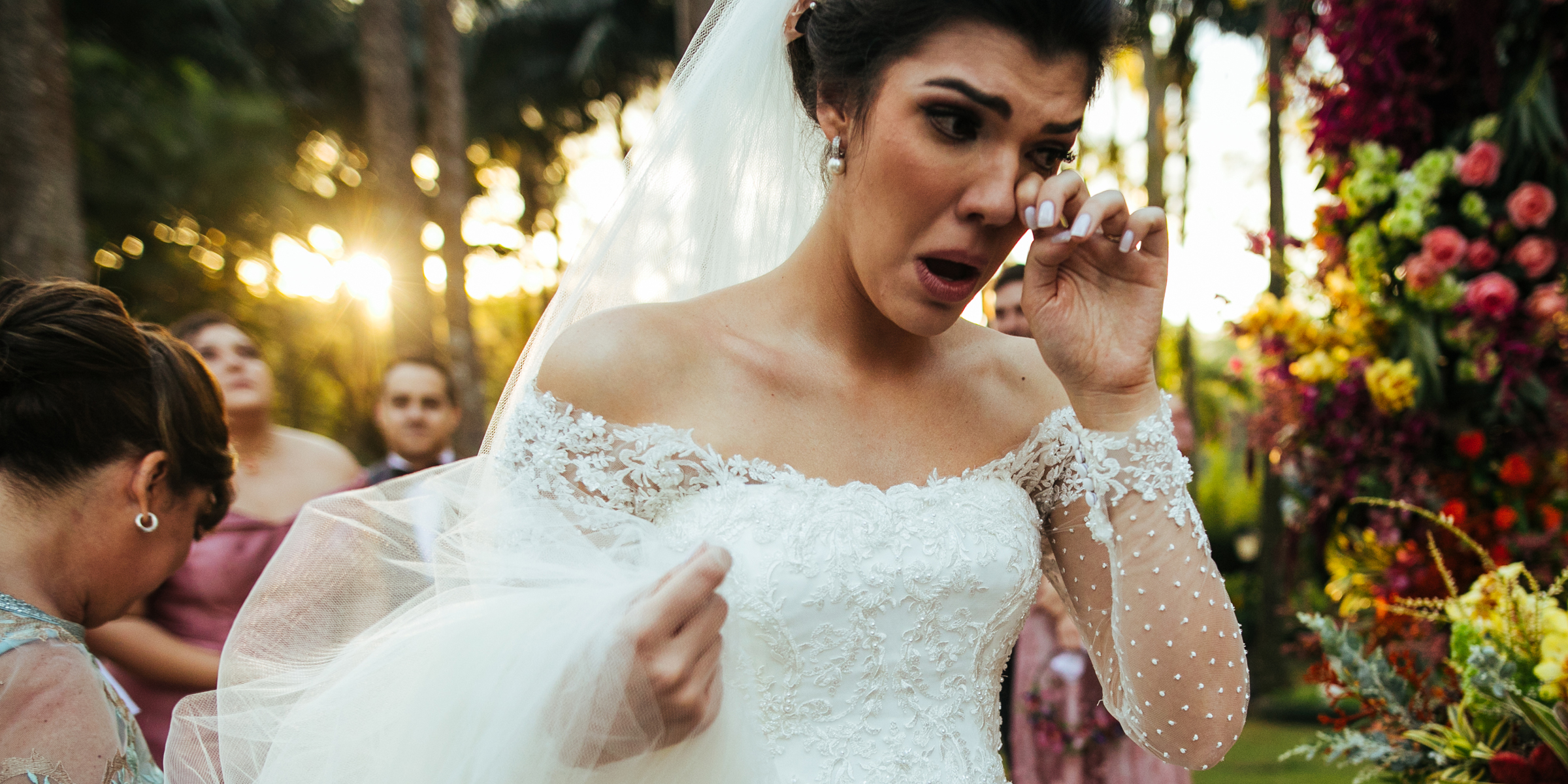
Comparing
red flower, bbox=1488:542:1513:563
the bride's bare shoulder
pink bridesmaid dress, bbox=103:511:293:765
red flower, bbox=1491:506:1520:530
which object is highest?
the bride's bare shoulder

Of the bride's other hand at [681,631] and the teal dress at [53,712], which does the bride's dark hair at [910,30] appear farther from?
the teal dress at [53,712]

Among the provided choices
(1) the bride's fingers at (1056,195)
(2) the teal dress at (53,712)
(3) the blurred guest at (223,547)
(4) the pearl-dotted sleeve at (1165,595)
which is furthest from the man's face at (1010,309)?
(2) the teal dress at (53,712)

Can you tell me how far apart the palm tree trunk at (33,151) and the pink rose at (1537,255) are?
23.5ft

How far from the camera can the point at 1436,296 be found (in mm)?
2885

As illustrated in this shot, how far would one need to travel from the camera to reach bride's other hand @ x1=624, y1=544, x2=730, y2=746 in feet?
3.83

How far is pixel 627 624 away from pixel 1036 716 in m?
2.94

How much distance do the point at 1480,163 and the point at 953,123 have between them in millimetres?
2024

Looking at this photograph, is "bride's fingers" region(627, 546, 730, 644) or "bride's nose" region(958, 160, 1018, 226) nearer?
"bride's fingers" region(627, 546, 730, 644)

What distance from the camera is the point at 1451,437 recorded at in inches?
114

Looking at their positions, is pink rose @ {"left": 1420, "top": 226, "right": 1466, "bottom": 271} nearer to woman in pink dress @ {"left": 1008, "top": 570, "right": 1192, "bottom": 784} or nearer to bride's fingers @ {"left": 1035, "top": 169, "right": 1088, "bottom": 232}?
woman in pink dress @ {"left": 1008, "top": 570, "right": 1192, "bottom": 784}

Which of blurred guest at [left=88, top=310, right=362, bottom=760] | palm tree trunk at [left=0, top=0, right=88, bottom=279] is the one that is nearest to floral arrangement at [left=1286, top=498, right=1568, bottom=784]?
blurred guest at [left=88, top=310, right=362, bottom=760]

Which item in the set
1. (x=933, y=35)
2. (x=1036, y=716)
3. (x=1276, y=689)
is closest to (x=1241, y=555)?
(x=1276, y=689)

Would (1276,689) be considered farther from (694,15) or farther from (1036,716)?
(694,15)

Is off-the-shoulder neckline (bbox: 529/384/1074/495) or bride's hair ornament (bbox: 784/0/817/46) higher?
bride's hair ornament (bbox: 784/0/817/46)
